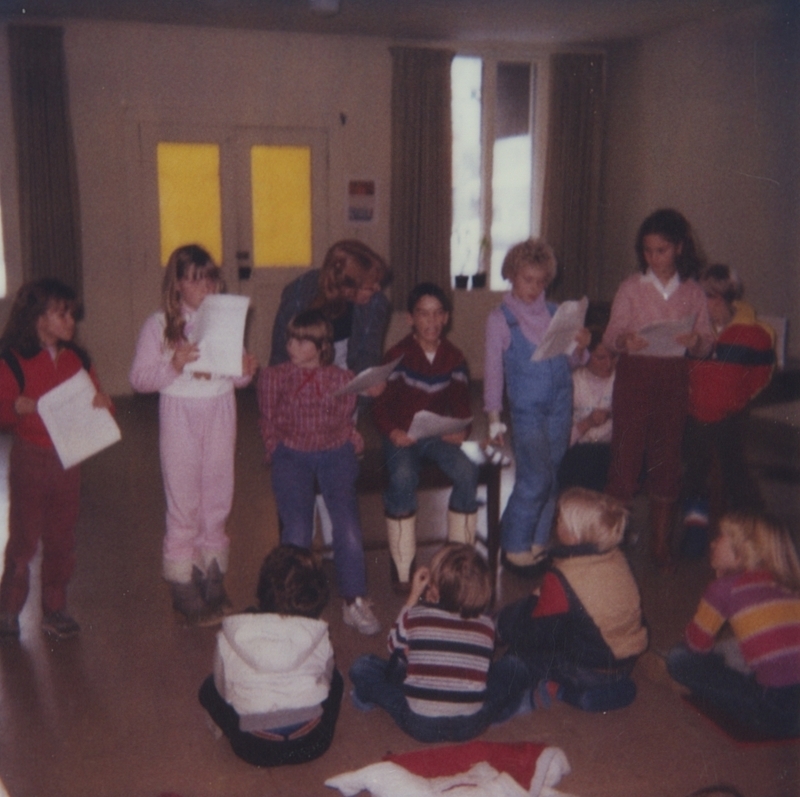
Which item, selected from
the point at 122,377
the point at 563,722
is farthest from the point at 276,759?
the point at 122,377

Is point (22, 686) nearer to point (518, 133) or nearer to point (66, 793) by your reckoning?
point (66, 793)

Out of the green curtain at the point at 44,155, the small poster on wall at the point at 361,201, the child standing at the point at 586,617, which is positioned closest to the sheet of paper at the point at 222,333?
the child standing at the point at 586,617

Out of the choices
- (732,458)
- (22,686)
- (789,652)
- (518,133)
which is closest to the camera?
(789,652)

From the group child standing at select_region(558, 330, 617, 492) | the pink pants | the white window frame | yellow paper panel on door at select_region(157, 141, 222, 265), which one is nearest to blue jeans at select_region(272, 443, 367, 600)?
the pink pants

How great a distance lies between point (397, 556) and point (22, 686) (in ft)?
4.60

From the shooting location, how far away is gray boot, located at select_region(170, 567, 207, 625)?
3232 millimetres

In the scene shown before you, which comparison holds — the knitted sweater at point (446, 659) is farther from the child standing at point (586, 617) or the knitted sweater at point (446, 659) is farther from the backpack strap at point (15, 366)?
the backpack strap at point (15, 366)

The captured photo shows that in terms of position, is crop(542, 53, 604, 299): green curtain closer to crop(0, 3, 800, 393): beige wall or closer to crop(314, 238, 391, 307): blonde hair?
crop(0, 3, 800, 393): beige wall

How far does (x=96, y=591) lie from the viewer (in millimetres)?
3584

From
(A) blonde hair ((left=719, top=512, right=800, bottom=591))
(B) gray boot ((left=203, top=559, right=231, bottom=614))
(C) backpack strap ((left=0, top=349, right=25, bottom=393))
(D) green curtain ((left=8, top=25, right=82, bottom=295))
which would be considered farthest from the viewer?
(D) green curtain ((left=8, top=25, right=82, bottom=295))

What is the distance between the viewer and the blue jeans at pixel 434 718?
96.5 inches

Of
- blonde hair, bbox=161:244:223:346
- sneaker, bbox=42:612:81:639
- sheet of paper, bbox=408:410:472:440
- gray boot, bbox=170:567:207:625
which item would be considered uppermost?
blonde hair, bbox=161:244:223:346

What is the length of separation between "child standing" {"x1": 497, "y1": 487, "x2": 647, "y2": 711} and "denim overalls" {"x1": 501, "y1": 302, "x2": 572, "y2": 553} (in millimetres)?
912

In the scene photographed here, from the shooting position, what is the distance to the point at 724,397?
12.2 feet
